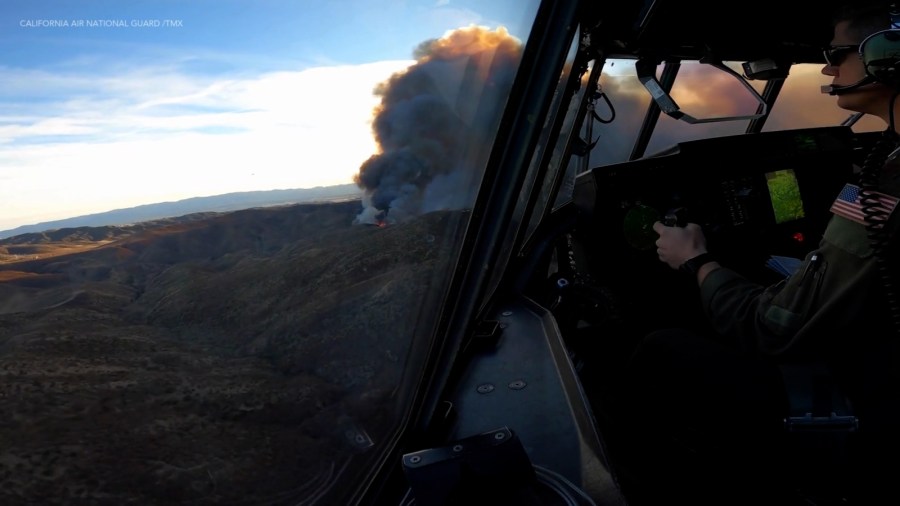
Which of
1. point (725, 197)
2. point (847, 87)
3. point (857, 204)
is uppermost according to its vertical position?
point (847, 87)

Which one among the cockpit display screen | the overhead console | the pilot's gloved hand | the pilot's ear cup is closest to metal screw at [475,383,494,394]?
the pilot's gloved hand

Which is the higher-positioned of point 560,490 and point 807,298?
point 807,298

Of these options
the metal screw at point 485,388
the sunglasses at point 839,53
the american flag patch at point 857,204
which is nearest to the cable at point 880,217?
the american flag patch at point 857,204

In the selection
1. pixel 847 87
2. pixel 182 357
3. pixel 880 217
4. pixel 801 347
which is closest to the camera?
pixel 182 357

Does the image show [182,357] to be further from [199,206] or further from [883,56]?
[883,56]

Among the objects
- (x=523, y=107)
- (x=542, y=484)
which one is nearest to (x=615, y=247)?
(x=523, y=107)

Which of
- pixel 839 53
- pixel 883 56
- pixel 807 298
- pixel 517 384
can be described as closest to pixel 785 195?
pixel 839 53

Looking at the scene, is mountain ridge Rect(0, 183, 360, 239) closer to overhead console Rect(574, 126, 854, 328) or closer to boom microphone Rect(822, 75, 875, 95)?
boom microphone Rect(822, 75, 875, 95)
